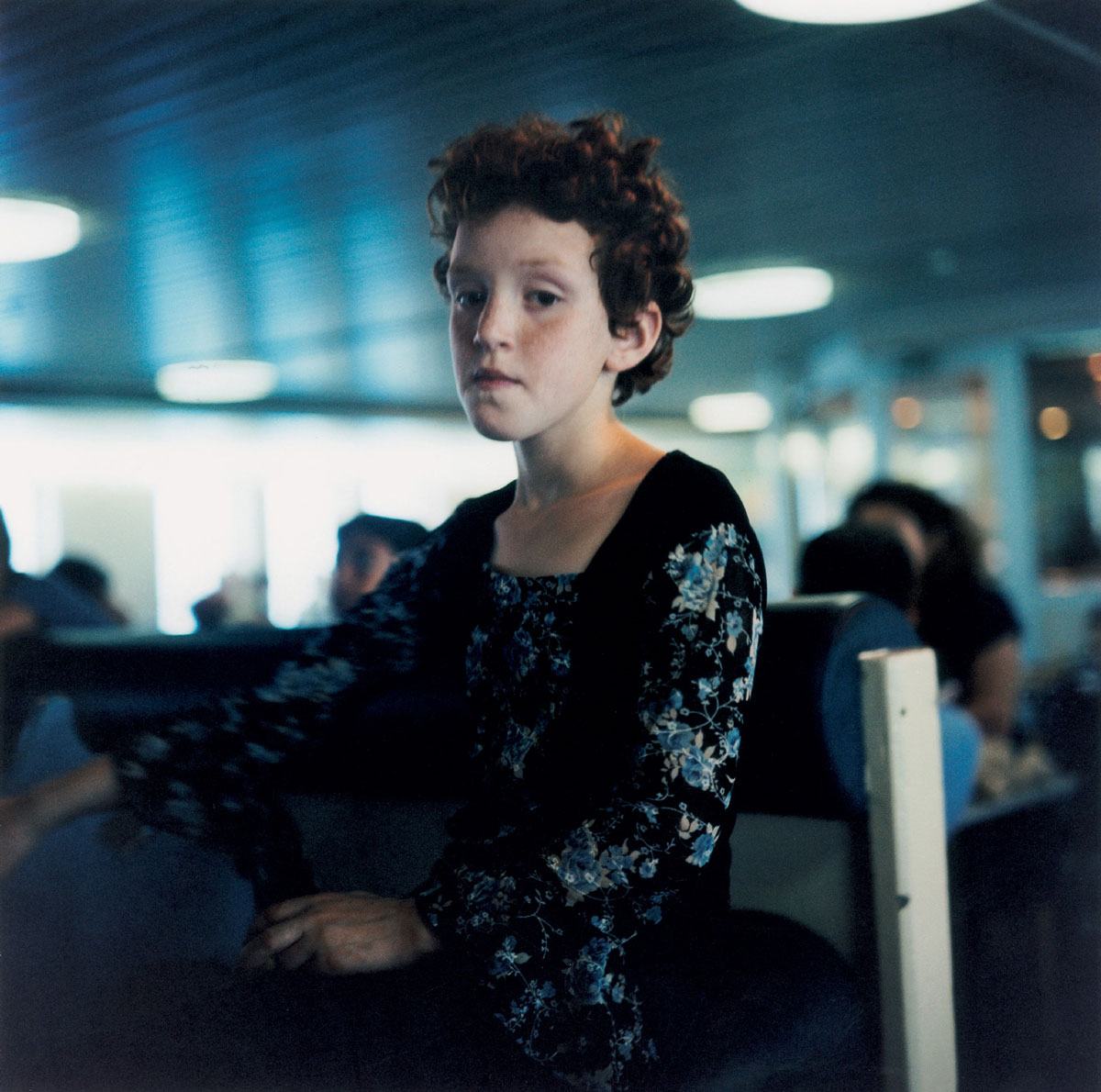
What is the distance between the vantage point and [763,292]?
6648 millimetres

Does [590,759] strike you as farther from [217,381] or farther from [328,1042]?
[217,381]

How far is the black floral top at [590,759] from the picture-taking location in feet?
3.17

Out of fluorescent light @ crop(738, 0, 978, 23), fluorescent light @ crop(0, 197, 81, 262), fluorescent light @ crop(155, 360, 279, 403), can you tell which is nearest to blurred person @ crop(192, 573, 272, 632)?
fluorescent light @ crop(155, 360, 279, 403)

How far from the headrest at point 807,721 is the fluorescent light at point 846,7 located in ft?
6.10

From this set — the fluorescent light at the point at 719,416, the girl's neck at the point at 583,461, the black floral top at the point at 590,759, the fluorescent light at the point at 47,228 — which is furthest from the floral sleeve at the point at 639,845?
the fluorescent light at the point at 47,228

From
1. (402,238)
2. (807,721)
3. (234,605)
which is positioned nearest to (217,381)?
(234,605)

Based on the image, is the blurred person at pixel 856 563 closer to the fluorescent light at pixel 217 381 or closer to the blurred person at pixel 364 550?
the blurred person at pixel 364 550

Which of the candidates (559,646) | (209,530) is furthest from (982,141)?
(559,646)

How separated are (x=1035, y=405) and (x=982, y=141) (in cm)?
512

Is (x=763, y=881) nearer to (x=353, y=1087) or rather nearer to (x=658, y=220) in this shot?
(x=353, y=1087)

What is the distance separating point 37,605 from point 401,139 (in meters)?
2.32

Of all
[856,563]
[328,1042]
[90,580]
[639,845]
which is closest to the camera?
[639,845]

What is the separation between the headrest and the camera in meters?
1.23

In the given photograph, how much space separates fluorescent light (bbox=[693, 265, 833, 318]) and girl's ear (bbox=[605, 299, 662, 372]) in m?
4.98
